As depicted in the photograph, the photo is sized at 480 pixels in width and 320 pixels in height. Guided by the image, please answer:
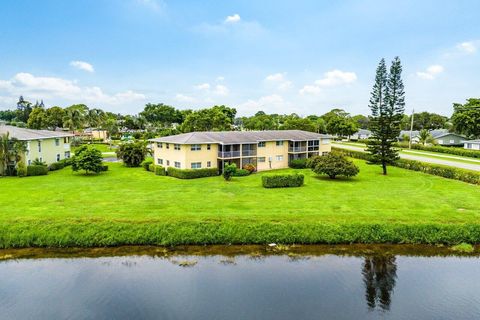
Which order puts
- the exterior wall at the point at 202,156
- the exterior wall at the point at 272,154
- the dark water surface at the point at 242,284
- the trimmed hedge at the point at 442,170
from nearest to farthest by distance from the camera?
the dark water surface at the point at 242,284
the trimmed hedge at the point at 442,170
the exterior wall at the point at 202,156
the exterior wall at the point at 272,154

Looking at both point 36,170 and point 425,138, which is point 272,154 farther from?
point 425,138

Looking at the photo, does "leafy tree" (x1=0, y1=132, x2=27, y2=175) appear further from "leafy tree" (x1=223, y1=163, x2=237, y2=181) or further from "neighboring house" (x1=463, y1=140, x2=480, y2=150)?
"neighboring house" (x1=463, y1=140, x2=480, y2=150)

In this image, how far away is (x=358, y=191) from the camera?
33250 millimetres

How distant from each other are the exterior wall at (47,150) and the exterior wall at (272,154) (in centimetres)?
2735

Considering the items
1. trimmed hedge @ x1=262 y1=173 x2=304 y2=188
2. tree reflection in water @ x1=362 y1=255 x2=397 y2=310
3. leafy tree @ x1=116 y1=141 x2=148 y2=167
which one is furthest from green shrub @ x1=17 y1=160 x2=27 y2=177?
tree reflection in water @ x1=362 y1=255 x2=397 y2=310

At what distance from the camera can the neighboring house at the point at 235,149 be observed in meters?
41.2

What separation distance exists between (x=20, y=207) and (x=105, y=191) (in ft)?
23.8

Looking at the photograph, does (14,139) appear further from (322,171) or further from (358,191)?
(358,191)

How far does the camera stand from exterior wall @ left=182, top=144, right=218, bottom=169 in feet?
133

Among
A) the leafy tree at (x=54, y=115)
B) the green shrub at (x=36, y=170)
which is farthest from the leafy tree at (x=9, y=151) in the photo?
the leafy tree at (x=54, y=115)

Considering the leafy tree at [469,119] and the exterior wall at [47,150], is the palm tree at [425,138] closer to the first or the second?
the leafy tree at [469,119]

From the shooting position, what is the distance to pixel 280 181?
34.7 metres

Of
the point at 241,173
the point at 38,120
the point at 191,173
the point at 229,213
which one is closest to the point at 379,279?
the point at 229,213

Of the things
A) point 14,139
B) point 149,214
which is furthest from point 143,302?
point 14,139
